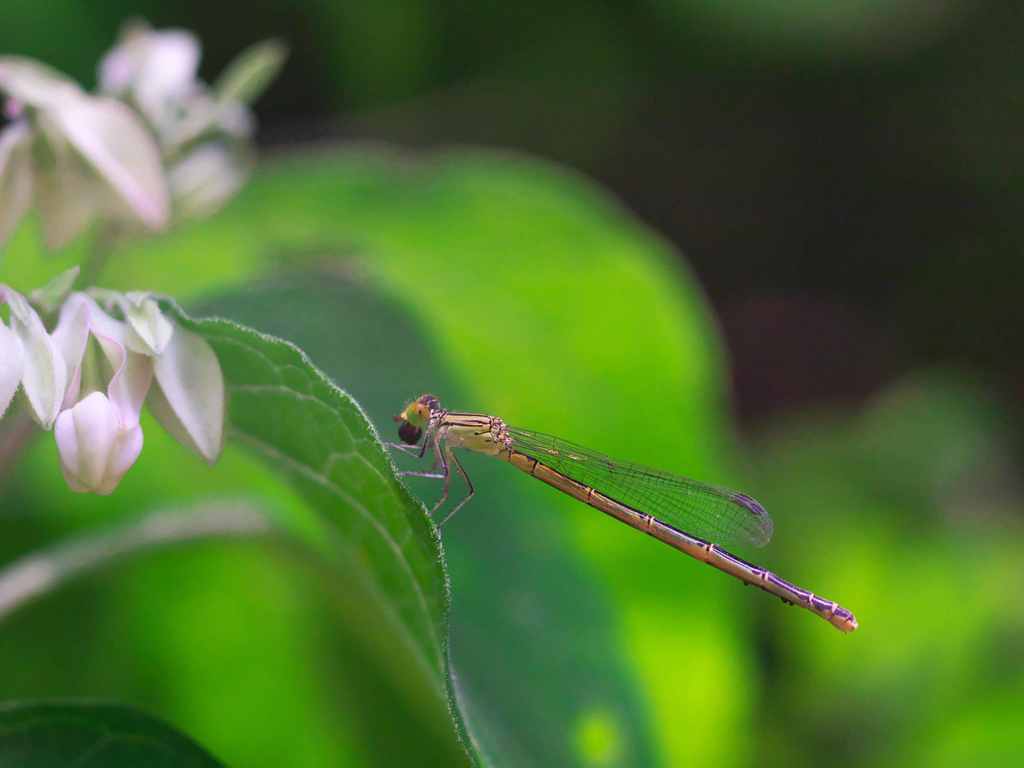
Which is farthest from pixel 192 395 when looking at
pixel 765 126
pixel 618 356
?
pixel 765 126

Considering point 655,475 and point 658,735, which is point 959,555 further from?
point 658,735

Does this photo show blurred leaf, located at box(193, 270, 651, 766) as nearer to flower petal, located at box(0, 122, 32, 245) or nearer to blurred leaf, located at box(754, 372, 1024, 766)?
flower petal, located at box(0, 122, 32, 245)

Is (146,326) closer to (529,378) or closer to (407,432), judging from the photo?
(407,432)

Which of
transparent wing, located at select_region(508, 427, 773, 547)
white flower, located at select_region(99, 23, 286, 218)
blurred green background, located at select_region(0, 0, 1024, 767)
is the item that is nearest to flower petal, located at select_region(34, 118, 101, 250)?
white flower, located at select_region(99, 23, 286, 218)

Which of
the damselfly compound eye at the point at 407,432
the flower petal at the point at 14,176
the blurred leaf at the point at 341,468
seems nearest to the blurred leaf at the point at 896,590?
the damselfly compound eye at the point at 407,432

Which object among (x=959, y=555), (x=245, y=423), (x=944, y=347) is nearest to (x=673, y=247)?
(x=944, y=347)

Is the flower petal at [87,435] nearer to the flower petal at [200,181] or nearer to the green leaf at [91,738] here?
the green leaf at [91,738]
